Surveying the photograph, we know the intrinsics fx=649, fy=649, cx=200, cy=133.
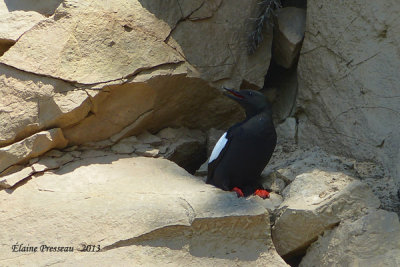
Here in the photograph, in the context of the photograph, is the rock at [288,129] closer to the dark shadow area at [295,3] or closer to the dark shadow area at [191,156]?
the dark shadow area at [191,156]

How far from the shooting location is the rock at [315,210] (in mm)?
3871

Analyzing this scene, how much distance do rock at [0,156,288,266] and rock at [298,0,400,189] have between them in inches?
44.6

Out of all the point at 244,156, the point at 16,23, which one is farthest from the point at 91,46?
the point at 244,156

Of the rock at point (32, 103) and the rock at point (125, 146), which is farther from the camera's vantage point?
the rock at point (125, 146)

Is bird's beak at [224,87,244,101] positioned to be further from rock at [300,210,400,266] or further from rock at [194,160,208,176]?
rock at [300,210,400,266]

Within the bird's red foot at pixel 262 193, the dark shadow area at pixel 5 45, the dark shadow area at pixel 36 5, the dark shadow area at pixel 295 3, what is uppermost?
the dark shadow area at pixel 295 3

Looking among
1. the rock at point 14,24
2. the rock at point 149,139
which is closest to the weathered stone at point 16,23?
the rock at point 14,24

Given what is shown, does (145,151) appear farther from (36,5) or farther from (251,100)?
(36,5)

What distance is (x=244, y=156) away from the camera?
467 centimetres

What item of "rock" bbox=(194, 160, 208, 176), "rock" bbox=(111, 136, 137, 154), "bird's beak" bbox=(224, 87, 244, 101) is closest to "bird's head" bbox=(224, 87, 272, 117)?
"bird's beak" bbox=(224, 87, 244, 101)

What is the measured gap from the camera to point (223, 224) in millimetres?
3865

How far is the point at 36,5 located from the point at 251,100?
1.82 metres

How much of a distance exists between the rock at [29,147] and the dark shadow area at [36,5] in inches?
41.1

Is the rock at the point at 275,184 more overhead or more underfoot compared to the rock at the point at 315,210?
more underfoot
